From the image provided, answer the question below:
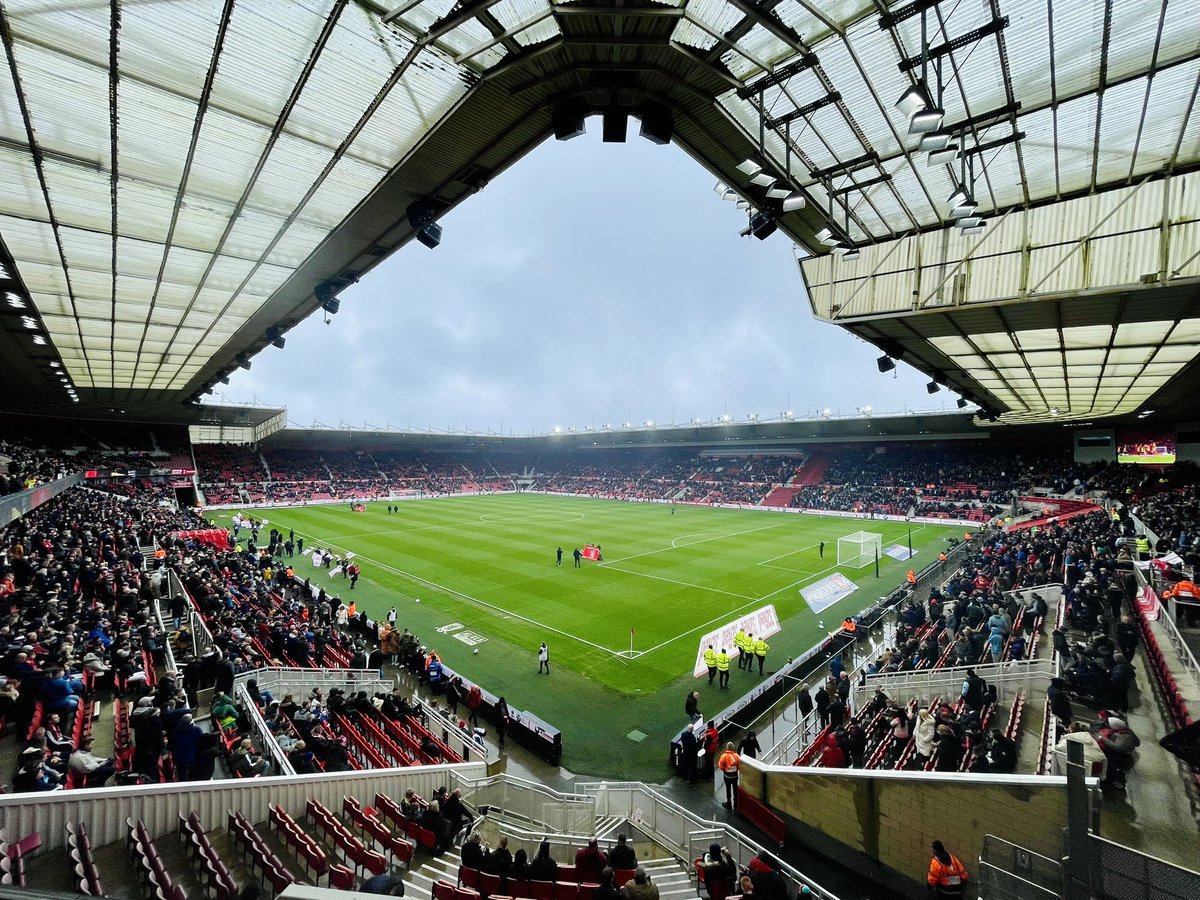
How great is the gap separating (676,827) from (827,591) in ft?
54.4

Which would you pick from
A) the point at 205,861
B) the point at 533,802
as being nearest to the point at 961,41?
the point at 205,861

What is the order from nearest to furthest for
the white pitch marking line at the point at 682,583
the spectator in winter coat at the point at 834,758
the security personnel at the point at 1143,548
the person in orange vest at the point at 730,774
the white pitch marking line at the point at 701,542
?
1. the spectator in winter coat at the point at 834,758
2. the person in orange vest at the point at 730,774
3. the security personnel at the point at 1143,548
4. the white pitch marking line at the point at 682,583
5. the white pitch marking line at the point at 701,542

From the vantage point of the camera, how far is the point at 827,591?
22953 mm

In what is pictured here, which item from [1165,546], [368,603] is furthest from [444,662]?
[1165,546]

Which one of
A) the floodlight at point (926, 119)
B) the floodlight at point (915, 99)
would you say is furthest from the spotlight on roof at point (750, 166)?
the floodlight at point (926, 119)

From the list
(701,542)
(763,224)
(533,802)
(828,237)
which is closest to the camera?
(533,802)

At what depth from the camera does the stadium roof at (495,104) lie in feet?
18.8

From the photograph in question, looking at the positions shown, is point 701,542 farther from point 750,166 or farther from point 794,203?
point 750,166

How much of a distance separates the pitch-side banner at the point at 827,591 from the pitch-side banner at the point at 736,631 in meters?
1.88

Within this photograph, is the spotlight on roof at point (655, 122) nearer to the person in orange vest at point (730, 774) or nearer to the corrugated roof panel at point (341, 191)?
the corrugated roof panel at point (341, 191)

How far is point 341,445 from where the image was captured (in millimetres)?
70375

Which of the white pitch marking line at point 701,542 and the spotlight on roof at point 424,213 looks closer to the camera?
the spotlight on roof at point 424,213

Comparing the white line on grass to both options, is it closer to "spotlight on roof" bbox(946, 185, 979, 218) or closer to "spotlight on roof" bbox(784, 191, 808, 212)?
"spotlight on roof" bbox(784, 191, 808, 212)

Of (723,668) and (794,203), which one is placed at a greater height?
(794,203)
